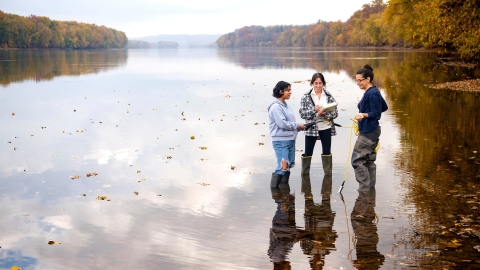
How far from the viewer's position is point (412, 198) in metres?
9.05

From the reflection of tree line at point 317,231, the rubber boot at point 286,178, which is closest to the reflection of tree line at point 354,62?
the rubber boot at point 286,178

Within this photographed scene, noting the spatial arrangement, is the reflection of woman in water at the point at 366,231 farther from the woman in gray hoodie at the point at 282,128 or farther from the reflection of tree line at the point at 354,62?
the reflection of tree line at the point at 354,62

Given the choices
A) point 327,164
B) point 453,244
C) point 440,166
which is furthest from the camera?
point 440,166

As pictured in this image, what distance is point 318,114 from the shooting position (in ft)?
31.7

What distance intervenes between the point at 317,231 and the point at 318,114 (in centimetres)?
262

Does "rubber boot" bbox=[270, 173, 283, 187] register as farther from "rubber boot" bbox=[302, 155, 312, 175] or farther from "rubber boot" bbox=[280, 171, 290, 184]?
"rubber boot" bbox=[302, 155, 312, 175]

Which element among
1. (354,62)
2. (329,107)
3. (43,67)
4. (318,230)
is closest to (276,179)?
(329,107)

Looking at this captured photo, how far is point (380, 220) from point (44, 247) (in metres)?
4.65

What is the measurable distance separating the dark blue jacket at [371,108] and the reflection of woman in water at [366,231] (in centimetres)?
116

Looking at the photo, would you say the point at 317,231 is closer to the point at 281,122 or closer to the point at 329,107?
the point at 281,122

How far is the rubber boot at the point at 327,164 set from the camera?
10438 millimetres

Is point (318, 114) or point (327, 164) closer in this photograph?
point (318, 114)

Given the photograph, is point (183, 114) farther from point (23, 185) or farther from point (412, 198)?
point (412, 198)

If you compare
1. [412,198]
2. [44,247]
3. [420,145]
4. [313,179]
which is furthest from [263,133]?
[44,247]
